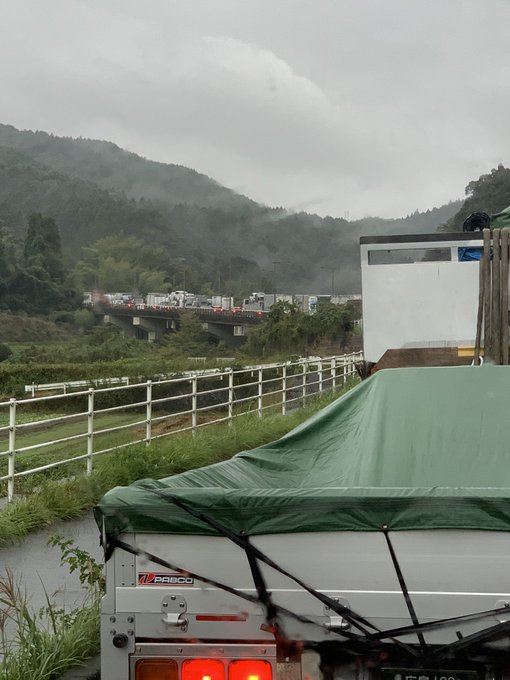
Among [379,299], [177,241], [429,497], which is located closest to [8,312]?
[177,241]

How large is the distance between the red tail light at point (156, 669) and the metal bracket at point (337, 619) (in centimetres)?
57

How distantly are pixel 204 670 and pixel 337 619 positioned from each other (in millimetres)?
500

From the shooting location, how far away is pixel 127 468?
12031 mm

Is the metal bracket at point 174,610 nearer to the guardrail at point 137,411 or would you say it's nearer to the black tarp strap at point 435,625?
the black tarp strap at point 435,625

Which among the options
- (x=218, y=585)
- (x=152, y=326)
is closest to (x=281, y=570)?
(x=218, y=585)

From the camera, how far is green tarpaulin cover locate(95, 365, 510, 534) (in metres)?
3.63

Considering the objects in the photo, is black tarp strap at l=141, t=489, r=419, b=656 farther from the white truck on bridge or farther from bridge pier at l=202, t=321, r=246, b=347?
bridge pier at l=202, t=321, r=246, b=347

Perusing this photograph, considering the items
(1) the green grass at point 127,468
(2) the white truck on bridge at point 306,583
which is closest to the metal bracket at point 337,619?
(2) the white truck on bridge at point 306,583

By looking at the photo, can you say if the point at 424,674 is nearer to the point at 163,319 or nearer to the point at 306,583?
the point at 306,583

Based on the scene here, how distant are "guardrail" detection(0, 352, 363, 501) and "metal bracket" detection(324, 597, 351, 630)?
6.69 m

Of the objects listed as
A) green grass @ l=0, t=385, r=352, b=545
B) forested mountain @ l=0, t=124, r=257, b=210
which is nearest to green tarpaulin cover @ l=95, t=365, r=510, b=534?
green grass @ l=0, t=385, r=352, b=545

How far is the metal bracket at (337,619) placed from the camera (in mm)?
3588

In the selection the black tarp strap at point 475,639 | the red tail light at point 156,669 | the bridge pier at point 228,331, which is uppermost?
the black tarp strap at point 475,639

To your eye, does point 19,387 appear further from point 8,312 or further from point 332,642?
point 332,642
